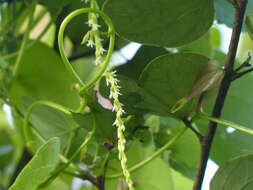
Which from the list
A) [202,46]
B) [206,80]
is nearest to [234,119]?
[202,46]

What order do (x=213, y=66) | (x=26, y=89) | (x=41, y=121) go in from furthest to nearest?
(x=26, y=89) → (x=41, y=121) → (x=213, y=66)

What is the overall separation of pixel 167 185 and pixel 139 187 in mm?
33

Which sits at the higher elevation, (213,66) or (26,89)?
(213,66)

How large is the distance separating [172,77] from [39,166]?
14 cm

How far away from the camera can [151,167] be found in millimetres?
645

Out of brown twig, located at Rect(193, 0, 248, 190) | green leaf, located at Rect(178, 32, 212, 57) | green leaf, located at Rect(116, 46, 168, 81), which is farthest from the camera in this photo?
green leaf, located at Rect(178, 32, 212, 57)

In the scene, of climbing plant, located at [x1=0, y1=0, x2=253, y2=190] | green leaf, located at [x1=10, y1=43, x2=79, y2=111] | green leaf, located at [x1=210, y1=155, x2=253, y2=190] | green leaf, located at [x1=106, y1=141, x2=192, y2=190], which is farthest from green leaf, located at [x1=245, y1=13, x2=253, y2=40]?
green leaf, located at [x1=10, y1=43, x2=79, y2=111]

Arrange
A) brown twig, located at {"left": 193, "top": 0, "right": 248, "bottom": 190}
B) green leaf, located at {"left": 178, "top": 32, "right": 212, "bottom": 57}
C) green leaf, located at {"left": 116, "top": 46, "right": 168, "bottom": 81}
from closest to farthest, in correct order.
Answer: brown twig, located at {"left": 193, "top": 0, "right": 248, "bottom": 190} → green leaf, located at {"left": 116, "top": 46, "right": 168, "bottom": 81} → green leaf, located at {"left": 178, "top": 32, "right": 212, "bottom": 57}

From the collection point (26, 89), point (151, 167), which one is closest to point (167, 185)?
point (151, 167)

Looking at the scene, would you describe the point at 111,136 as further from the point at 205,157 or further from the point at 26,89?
the point at 26,89

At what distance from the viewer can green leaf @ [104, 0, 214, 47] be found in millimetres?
441

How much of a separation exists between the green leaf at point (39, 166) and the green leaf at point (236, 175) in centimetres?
14

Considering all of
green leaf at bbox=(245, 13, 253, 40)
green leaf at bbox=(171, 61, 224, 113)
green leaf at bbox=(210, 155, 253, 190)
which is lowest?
green leaf at bbox=(210, 155, 253, 190)

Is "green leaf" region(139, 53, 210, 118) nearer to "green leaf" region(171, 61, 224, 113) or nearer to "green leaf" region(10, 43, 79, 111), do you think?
"green leaf" region(171, 61, 224, 113)
